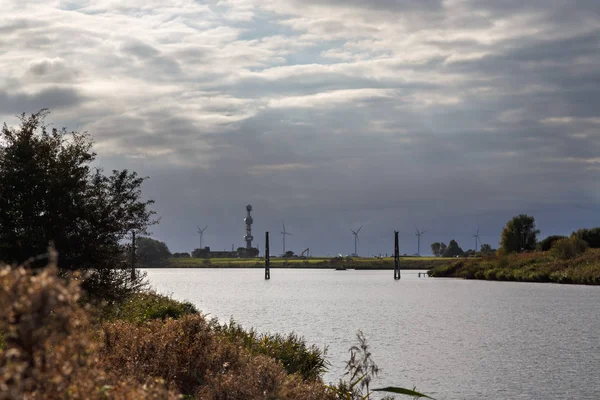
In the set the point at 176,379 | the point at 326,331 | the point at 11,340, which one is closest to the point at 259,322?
the point at 326,331

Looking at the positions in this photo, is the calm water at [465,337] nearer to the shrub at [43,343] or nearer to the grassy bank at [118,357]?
the grassy bank at [118,357]

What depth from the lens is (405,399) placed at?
26.2 meters

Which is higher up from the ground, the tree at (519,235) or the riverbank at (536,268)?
the tree at (519,235)

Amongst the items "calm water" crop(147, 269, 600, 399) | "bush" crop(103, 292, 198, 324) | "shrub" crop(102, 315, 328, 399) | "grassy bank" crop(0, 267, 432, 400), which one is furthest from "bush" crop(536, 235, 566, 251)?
"shrub" crop(102, 315, 328, 399)

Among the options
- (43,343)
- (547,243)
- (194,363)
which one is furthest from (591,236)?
(43,343)

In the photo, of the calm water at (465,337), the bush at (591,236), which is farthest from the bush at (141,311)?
the bush at (591,236)

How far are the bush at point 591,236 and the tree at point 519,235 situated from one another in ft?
73.2

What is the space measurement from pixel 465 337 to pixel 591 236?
98.6 meters

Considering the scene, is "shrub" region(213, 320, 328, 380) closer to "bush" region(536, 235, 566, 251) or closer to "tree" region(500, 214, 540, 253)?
"bush" region(536, 235, 566, 251)

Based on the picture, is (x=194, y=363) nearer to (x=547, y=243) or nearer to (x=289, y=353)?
(x=289, y=353)

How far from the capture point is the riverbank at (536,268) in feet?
362

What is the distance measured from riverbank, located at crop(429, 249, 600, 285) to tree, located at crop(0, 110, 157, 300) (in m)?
91.9

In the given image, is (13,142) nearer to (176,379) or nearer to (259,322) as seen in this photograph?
(176,379)

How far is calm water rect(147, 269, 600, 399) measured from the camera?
29844 mm
